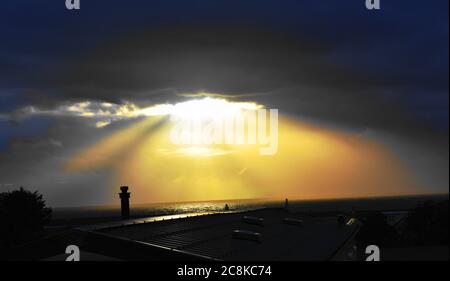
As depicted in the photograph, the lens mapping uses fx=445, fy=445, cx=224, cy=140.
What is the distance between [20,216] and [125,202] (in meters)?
28.1

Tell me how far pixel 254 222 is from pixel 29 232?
39.2 meters

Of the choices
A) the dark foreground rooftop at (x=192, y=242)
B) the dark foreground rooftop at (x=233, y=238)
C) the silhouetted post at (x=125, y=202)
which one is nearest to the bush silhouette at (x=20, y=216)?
the silhouetted post at (x=125, y=202)

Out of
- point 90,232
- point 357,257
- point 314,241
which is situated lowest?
point 357,257

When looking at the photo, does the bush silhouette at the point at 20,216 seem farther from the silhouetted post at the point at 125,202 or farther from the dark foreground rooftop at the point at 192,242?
the dark foreground rooftop at the point at 192,242

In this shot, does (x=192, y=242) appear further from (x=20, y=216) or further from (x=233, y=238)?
(x=20, y=216)

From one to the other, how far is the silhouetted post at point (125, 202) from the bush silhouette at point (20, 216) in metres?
23.2

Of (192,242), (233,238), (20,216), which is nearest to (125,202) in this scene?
(233,238)

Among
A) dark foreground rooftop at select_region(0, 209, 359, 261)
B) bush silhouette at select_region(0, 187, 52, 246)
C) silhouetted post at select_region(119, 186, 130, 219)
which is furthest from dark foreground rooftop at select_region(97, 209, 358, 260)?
bush silhouette at select_region(0, 187, 52, 246)

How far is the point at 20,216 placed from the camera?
221ft
